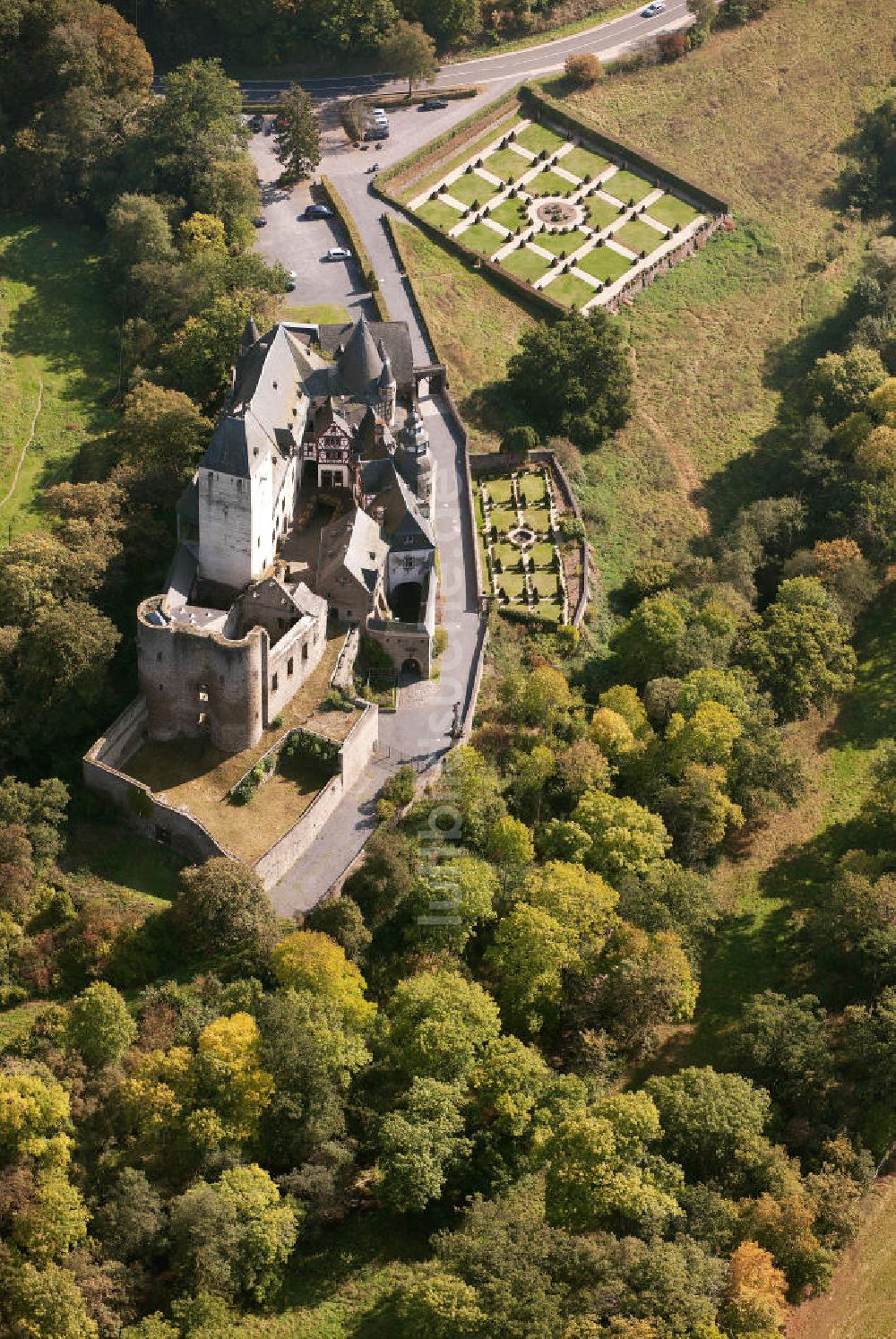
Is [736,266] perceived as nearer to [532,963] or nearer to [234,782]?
[234,782]

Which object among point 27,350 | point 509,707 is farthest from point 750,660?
point 27,350

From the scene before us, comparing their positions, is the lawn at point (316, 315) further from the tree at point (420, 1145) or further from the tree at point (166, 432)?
the tree at point (420, 1145)

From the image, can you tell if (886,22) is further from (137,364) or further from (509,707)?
(509,707)

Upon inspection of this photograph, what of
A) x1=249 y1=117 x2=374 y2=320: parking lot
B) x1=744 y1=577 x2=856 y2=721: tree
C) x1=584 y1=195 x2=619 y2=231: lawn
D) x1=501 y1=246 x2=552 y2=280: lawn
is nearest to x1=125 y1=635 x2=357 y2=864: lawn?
x1=744 y1=577 x2=856 y2=721: tree

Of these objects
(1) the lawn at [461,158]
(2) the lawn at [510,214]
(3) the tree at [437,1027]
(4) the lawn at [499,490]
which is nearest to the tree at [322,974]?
(3) the tree at [437,1027]

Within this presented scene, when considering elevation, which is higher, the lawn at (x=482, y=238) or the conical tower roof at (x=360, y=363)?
the lawn at (x=482, y=238)

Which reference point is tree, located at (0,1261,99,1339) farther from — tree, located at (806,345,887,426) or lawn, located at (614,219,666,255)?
lawn, located at (614,219,666,255)

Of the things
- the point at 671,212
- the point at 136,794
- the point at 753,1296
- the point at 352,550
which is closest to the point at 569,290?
the point at 671,212
